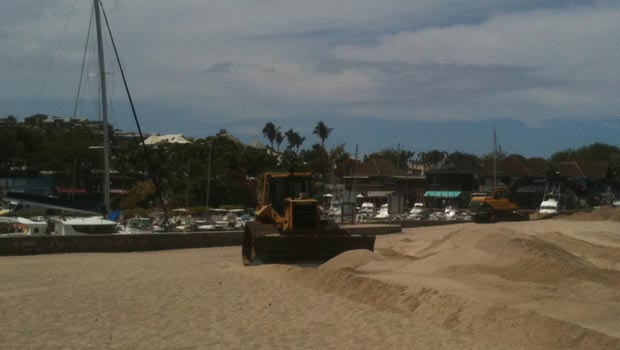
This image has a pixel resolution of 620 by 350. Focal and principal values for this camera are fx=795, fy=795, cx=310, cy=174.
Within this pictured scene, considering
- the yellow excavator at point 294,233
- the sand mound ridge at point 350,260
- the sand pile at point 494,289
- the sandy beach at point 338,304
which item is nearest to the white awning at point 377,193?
the yellow excavator at point 294,233

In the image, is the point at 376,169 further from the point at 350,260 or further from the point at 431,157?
the point at 350,260

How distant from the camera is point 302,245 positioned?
75.4ft

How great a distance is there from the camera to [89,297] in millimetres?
17000

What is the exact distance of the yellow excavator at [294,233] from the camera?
Answer: 23000 mm

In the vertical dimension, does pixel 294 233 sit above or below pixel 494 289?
above

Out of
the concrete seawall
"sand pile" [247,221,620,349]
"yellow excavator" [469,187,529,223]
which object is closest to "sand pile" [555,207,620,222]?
"yellow excavator" [469,187,529,223]

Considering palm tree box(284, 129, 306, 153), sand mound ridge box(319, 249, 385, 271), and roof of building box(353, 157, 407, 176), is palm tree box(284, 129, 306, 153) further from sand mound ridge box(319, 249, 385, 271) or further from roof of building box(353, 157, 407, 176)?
sand mound ridge box(319, 249, 385, 271)

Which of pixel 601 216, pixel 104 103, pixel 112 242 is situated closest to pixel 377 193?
pixel 601 216

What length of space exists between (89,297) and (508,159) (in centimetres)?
9006

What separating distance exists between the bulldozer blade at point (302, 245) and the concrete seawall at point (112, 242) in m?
9.47

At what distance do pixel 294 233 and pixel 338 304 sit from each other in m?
7.57

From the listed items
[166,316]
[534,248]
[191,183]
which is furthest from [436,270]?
[191,183]

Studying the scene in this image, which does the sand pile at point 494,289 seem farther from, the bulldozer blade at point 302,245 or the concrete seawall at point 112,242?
the concrete seawall at point 112,242

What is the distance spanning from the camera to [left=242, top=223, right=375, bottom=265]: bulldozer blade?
23.0m
